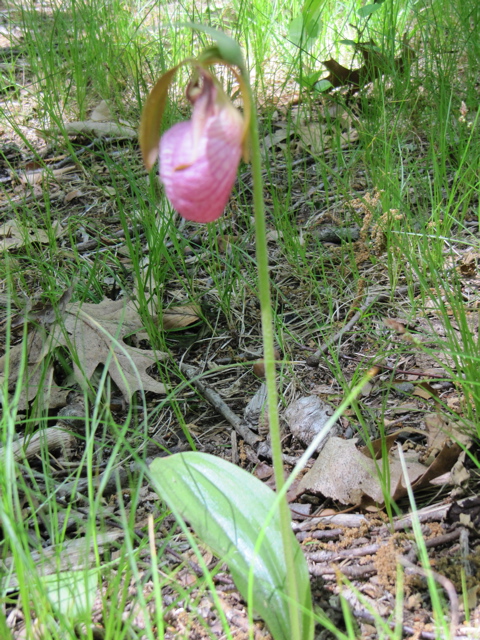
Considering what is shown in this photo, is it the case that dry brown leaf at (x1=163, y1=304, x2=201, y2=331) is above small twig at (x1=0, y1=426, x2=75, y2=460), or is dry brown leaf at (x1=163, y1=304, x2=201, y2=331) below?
above

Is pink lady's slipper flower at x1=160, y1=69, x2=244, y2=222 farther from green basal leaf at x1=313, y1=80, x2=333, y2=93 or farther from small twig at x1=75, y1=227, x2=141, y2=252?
green basal leaf at x1=313, y1=80, x2=333, y2=93

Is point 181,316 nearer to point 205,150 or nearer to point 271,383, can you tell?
point 271,383

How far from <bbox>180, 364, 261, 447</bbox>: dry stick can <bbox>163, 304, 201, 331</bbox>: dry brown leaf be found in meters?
0.16

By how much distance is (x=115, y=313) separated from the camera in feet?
6.07

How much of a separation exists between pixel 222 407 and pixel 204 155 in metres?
0.99

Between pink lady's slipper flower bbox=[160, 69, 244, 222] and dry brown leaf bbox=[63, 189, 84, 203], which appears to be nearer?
pink lady's slipper flower bbox=[160, 69, 244, 222]

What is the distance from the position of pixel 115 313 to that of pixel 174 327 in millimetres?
194

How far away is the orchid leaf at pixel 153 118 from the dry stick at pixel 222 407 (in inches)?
28.9

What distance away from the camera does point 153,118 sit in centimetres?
85

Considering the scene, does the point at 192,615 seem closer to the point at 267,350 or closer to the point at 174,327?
the point at 267,350

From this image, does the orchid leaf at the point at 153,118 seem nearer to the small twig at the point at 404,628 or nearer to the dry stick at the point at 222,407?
the dry stick at the point at 222,407

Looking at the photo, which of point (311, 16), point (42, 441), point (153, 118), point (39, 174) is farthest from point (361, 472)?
point (311, 16)

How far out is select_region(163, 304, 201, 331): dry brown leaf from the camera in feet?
6.17

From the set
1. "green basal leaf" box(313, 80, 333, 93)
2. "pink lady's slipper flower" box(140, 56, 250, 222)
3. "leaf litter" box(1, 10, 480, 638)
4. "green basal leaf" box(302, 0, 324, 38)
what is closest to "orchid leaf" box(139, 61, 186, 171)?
"pink lady's slipper flower" box(140, 56, 250, 222)
